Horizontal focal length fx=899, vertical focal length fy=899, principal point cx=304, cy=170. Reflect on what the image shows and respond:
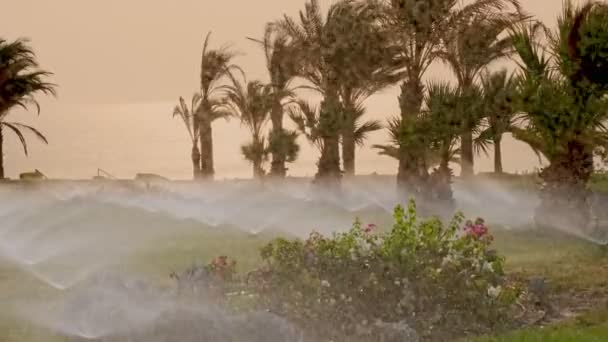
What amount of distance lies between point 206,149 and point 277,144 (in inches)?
185

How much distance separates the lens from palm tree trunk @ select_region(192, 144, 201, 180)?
4047 centimetres

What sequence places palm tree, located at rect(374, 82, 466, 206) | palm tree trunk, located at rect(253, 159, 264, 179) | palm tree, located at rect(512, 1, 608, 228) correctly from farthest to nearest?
palm tree trunk, located at rect(253, 159, 264, 179) → palm tree, located at rect(374, 82, 466, 206) → palm tree, located at rect(512, 1, 608, 228)

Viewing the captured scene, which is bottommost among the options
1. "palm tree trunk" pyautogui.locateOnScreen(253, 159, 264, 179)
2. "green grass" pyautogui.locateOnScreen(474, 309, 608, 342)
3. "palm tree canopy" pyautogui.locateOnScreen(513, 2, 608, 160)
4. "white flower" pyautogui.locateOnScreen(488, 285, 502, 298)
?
"green grass" pyautogui.locateOnScreen(474, 309, 608, 342)

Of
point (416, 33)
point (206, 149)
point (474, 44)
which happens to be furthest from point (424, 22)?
point (206, 149)

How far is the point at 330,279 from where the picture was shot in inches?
420

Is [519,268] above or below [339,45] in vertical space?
below

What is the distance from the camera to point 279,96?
119 ft

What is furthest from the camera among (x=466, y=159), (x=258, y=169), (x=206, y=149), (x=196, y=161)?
(x=196, y=161)

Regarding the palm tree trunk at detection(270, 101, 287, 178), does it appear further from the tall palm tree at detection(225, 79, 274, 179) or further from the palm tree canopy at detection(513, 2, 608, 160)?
the palm tree canopy at detection(513, 2, 608, 160)

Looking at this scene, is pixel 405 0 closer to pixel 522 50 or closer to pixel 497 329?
pixel 522 50

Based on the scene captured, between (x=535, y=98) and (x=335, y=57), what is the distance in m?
13.8

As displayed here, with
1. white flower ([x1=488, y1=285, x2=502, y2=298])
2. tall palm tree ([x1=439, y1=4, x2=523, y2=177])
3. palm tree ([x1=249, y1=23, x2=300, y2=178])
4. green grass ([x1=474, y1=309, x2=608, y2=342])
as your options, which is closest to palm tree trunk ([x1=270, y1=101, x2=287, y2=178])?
palm tree ([x1=249, y1=23, x2=300, y2=178])

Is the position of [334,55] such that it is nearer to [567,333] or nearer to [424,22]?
[424,22]

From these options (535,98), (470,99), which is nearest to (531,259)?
(535,98)
